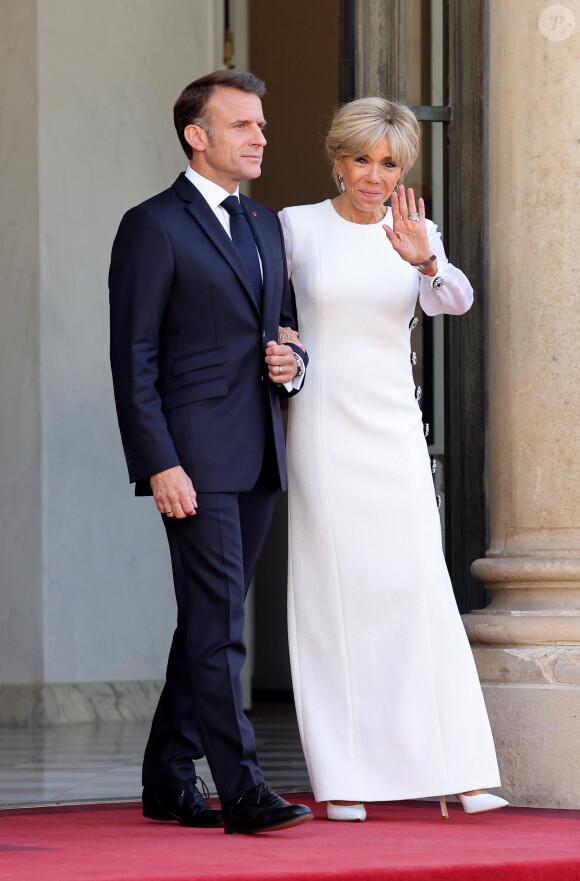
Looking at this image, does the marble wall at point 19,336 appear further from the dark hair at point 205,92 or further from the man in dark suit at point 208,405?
the dark hair at point 205,92

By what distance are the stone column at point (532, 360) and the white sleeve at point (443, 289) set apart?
56 cm

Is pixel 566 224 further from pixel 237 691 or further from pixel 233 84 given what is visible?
pixel 237 691

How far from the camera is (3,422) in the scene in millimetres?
7516

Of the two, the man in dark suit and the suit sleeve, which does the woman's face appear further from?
the suit sleeve

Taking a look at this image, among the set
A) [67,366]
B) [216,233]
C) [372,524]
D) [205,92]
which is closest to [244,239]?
[216,233]

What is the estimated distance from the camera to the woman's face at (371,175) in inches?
151

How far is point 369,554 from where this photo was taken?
3.84 metres

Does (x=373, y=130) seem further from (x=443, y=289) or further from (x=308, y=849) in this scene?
(x=308, y=849)

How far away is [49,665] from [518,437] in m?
3.53

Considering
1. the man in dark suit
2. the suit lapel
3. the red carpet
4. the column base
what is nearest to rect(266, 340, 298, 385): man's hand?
the man in dark suit

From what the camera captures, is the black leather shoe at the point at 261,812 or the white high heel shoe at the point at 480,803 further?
the white high heel shoe at the point at 480,803

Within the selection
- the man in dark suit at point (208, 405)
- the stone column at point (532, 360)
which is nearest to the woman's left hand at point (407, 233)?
the man in dark suit at point (208, 405)

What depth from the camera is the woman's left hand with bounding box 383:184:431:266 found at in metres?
3.74

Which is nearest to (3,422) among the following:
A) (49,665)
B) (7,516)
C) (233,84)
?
(7,516)
